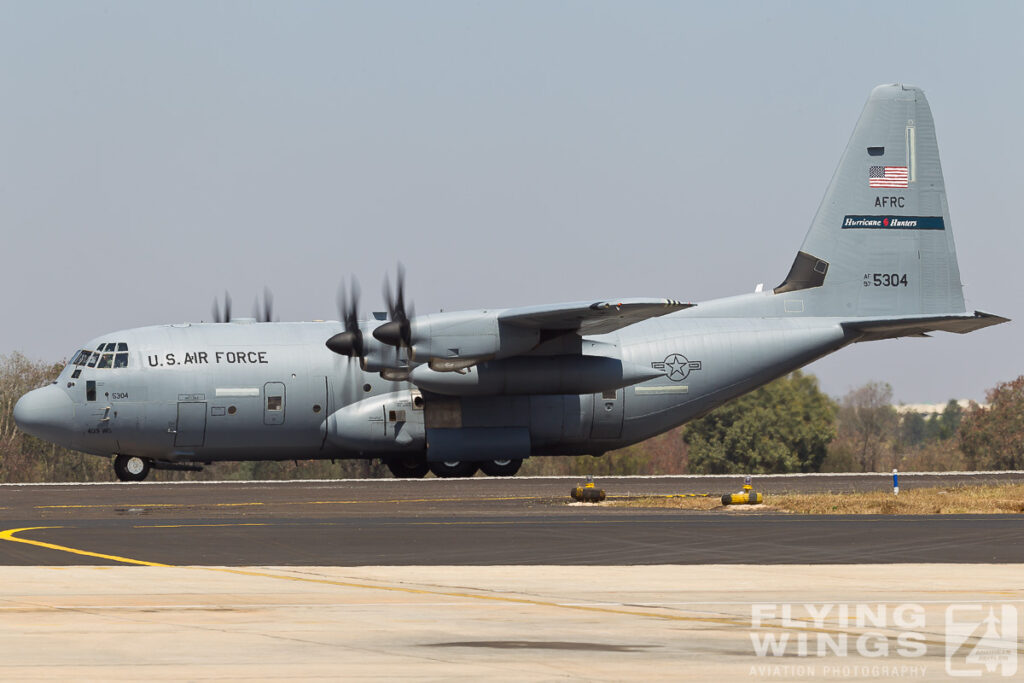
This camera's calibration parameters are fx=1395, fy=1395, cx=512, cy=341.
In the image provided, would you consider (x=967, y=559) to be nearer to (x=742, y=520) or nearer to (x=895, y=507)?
(x=742, y=520)

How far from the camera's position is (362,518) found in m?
27.2

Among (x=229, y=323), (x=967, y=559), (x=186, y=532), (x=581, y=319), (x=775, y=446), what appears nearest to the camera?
(x=967, y=559)

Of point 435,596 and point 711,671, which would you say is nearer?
point 711,671

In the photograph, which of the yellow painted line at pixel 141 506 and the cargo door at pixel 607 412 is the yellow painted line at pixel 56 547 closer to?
the yellow painted line at pixel 141 506

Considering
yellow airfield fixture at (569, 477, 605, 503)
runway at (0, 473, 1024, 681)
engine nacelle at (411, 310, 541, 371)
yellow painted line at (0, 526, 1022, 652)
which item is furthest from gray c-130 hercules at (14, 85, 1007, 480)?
yellow painted line at (0, 526, 1022, 652)

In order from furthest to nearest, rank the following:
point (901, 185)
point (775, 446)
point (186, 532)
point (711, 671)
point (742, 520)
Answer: point (775, 446) < point (901, 185) < point (742, 520) < point (186, 532) < point (711, 671)

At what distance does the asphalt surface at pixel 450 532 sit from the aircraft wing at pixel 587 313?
4.84 meters

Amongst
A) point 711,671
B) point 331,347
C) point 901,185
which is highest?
point 901,185

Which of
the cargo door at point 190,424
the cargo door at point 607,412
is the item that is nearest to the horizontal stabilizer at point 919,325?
the cargo door at point 607,412

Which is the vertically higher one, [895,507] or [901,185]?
[901,185]

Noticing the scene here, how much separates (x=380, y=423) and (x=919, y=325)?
674 inches

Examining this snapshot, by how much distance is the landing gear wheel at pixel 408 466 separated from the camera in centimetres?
4434

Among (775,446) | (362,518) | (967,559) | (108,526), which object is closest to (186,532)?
(108,526)

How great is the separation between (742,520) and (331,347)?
16.9 meters
